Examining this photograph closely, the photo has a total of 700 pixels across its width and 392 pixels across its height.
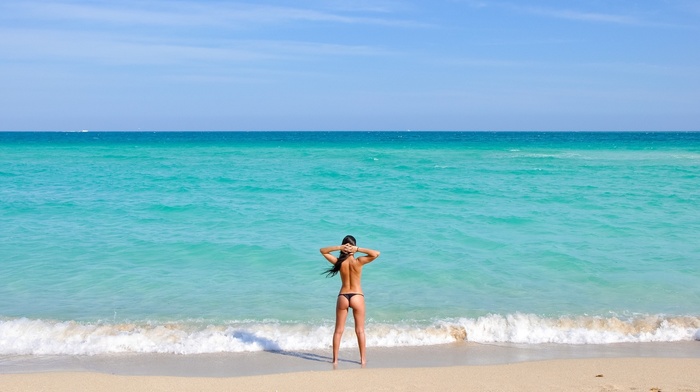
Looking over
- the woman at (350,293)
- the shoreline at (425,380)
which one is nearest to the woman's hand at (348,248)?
the woman at (350,293)

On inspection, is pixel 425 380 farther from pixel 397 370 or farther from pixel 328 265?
pixel 328 265

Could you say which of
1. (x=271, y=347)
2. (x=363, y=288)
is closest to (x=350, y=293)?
(x=271, y=347)

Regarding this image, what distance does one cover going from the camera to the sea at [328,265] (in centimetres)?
820

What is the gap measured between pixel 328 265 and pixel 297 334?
3.56 metres

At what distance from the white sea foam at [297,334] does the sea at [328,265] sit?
3cm

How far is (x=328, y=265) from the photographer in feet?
38.2

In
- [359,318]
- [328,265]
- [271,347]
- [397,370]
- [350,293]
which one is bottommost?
[271,347]

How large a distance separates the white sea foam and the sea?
0.08 feet

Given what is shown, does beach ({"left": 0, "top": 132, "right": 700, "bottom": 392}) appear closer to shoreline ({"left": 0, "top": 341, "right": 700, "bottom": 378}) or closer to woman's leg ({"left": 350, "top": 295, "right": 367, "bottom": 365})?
shoreline ({"left": 0, "top": 341, "right": 700, "bottom": 378})

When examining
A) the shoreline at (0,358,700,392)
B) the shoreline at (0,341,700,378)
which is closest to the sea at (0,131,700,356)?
the shoreline at (0,341,700,378)

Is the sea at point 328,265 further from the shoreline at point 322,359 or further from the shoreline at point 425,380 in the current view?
the shoreline at point 425,380

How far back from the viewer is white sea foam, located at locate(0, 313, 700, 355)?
7699 millimetres

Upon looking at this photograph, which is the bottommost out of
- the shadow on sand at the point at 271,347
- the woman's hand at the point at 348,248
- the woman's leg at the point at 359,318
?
the shadow on sand at the point at 271,347

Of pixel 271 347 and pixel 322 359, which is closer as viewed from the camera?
pixel 322 359
